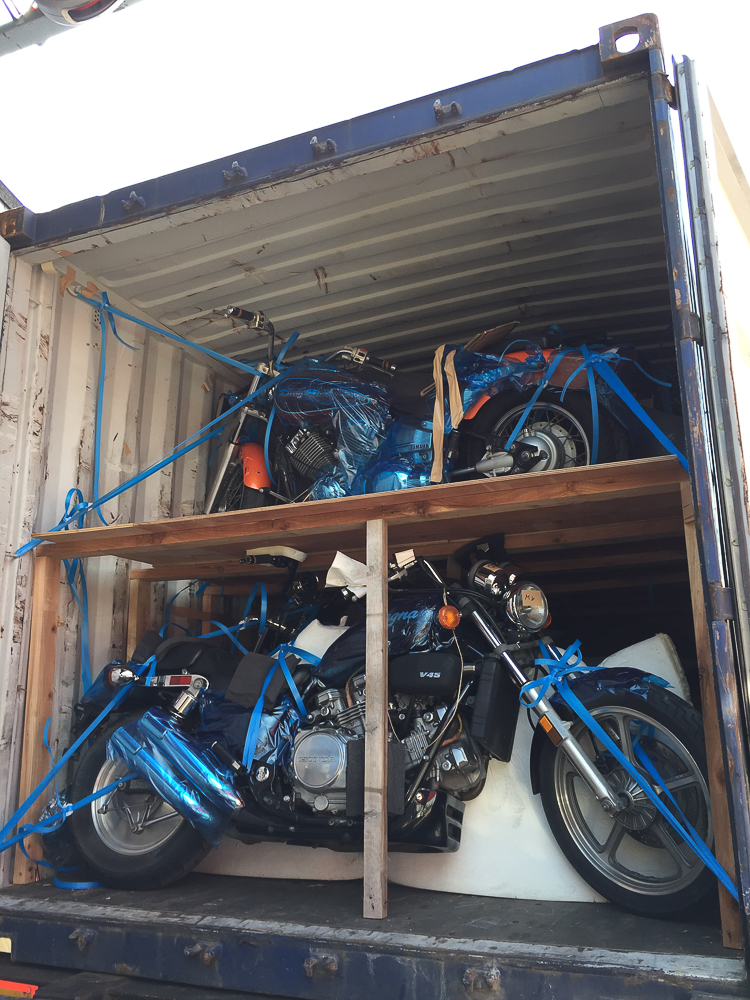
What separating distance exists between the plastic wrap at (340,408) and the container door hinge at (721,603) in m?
1.87

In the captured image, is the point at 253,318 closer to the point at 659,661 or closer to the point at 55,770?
the point at 55,770

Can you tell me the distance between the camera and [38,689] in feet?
11.5

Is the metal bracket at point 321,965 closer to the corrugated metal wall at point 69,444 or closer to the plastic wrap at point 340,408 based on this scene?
the corrugated metal wall at point 69,444

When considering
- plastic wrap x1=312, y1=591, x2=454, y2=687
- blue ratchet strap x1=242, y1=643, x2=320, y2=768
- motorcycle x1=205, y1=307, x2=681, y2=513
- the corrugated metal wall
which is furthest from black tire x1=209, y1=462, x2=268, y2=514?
plastic wrap x1=312, y1=591, x2=454, y2=687

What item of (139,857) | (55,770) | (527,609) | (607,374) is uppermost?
(607,374)

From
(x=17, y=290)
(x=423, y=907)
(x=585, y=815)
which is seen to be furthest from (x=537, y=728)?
(x=17, y=290)

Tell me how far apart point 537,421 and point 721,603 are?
153 cm

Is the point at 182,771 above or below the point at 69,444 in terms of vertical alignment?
below

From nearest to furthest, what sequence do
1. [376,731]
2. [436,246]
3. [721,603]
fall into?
[721,603]
[376,731]
[436,246]

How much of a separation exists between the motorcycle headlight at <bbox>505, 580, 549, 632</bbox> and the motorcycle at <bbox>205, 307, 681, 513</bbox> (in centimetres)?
53

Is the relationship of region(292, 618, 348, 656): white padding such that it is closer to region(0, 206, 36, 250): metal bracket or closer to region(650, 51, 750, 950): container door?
region(650, 51, 750, 950): container door

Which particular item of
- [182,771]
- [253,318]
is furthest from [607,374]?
[182,771]

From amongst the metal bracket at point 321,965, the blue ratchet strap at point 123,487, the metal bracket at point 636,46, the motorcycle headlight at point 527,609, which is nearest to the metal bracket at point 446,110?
the metal bracket at point 636,46

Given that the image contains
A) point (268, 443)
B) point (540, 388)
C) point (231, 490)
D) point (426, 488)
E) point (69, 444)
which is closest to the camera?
point (426, 488)
